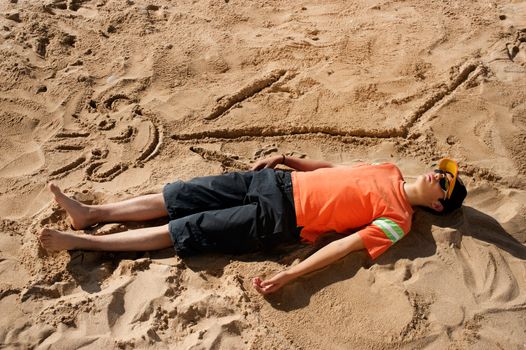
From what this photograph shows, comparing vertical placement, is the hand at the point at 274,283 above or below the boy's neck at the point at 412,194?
below

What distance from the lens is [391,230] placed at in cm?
287

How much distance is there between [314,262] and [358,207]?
0.41m

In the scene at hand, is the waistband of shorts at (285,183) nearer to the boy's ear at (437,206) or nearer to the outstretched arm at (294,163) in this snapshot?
the outstretched arm at (294,163)

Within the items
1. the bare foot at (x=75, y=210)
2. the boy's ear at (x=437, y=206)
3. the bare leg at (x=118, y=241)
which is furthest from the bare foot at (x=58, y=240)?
the boy's ear at (x=437, y=206)

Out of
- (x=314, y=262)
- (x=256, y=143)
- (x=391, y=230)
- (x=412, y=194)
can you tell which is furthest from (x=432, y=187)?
(x=256, y=143)

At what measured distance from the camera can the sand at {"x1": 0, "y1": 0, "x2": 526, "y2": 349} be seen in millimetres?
2699

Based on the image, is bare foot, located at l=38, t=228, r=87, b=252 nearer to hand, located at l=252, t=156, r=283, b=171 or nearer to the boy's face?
hand, located at l=252, t=156, r=283, b=171

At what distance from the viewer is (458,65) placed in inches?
166

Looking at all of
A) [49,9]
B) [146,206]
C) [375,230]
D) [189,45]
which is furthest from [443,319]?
[49,9]

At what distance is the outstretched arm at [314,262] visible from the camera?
2.77m

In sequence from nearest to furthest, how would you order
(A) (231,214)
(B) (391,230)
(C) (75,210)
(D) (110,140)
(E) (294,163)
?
(B) (391,230) < (A) (231,214) < (C) (75,210) < (E) (294,163) < (D) (110,140)

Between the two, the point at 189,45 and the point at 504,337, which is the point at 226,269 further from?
the point at 189,45

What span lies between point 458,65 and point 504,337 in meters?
2.29

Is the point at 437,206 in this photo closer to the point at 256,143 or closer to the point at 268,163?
the point at 268,163
